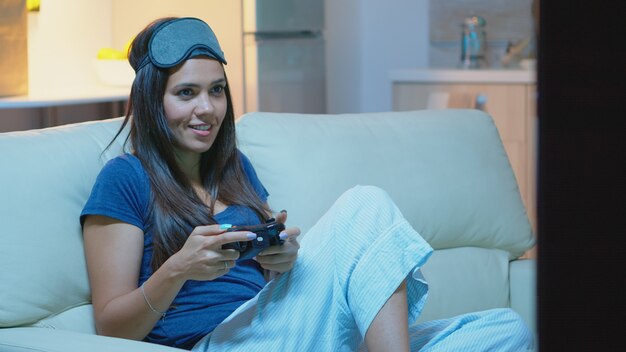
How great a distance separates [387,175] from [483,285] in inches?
13.7

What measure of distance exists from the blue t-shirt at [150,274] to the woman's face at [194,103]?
0.11m

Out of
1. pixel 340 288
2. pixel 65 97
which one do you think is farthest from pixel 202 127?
pixel 65 97

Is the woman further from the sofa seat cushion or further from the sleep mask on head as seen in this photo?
the sofa seat cushion

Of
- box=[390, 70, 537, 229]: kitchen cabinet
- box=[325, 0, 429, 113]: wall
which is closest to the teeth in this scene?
box=[390, 70, 537, 229]: kitchen cabinet

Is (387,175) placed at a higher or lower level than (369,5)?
lower

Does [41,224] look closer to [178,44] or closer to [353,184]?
[178,44]

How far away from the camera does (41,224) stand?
164 cm

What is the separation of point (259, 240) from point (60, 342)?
358 millimetres

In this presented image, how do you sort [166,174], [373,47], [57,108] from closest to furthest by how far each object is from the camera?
[166,174]
[57,108]
[373,47]

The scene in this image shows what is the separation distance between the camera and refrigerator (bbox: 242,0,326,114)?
3719 mm
